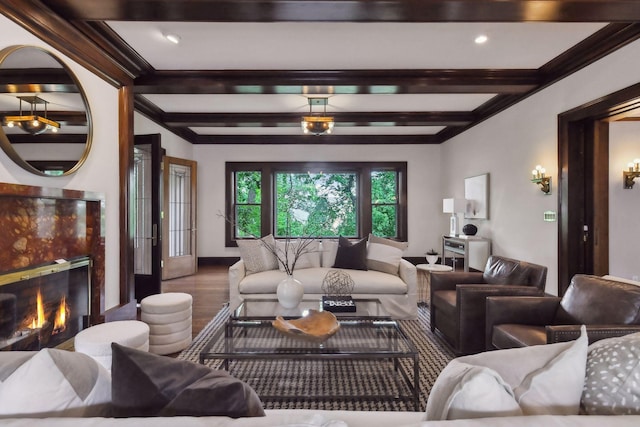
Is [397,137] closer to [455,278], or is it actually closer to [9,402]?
[455,278]

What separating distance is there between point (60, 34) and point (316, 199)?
5.43 m

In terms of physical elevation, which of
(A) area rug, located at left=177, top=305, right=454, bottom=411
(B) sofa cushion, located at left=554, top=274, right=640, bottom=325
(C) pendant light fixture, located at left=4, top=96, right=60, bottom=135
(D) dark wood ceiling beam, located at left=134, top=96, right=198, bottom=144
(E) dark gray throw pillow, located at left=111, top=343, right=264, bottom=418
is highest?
(D) dark wood ceiling beam, located at left=134, top=96, right=198, bottom=144

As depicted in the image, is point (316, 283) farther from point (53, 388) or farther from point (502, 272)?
point (53, 388)

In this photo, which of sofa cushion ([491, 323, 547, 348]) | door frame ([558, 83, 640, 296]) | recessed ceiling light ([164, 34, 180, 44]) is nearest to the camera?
sofa cushion ([491, 323, 547, 348])

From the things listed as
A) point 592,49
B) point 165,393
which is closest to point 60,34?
point 165,393

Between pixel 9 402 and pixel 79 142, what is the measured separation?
8.25 ft

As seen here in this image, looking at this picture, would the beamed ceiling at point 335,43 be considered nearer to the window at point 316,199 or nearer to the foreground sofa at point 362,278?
the foreground sofa at point 362,278

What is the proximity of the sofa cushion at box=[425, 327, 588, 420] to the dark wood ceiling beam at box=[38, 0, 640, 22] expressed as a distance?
2.31m

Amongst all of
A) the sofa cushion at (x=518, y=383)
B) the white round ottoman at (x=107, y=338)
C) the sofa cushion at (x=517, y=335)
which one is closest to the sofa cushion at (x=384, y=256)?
the sofa cushion at (x=517, y=335)

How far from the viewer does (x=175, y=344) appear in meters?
2.96

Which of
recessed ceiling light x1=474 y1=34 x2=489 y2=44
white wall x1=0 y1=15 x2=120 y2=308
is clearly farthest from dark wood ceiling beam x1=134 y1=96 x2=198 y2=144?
recessed ceiling light x1=474 y1=34 x2=489 y2=44

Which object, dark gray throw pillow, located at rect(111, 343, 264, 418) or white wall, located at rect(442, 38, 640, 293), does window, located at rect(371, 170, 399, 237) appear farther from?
dark gray throw pillow, located at rect(111, 343, 264, 418)

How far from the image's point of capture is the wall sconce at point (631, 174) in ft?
14.5

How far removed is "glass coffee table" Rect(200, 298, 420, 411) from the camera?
2.10 meters
